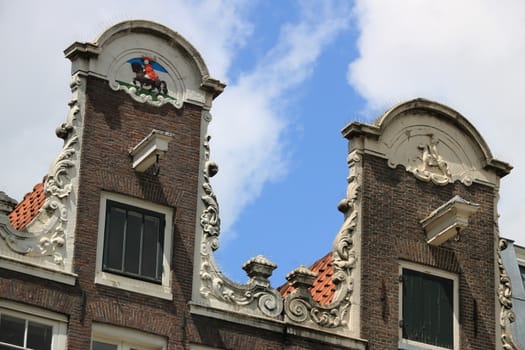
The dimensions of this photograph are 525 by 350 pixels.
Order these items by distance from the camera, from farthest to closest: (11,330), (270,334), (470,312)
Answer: (470,312) < (270,334) < (11,330)

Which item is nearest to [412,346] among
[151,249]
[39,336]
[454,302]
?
[454,302]

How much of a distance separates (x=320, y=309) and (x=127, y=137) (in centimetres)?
482

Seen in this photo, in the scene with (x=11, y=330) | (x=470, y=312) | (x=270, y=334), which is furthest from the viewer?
(x=470, y=312)

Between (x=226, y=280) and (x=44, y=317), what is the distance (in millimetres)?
3819

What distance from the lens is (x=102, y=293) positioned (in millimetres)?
34875

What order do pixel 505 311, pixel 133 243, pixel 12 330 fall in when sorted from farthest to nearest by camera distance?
pixel 505 311, pixel 133 243, pixel 12 330

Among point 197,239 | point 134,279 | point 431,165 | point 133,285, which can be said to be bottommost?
point 133,285

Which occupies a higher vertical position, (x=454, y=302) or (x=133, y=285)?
(x=454, y=302)

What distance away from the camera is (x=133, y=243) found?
117 feet

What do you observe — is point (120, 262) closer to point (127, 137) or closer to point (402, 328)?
point (127, 137)

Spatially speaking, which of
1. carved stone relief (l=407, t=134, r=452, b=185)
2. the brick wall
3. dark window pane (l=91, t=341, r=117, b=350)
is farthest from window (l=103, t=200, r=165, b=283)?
carved stone relief (l=407, t=134, r=452, b=185)

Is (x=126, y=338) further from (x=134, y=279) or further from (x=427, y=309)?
(x=427, y=309)

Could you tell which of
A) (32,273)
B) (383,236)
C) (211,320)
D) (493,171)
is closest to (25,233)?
(32,273)

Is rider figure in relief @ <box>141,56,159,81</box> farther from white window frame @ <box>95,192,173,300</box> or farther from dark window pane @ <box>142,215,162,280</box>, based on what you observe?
dark window pane @ <box>142,215,162,280</box>
